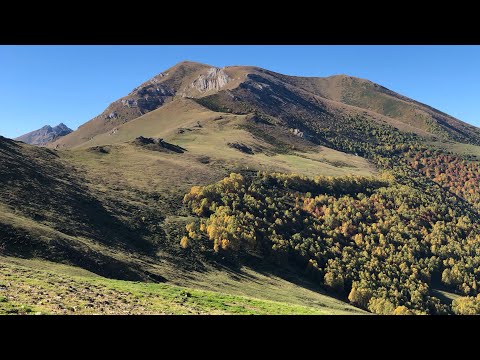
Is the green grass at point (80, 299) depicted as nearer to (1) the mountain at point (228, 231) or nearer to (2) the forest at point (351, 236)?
(1) the mountain at point (228, 231)

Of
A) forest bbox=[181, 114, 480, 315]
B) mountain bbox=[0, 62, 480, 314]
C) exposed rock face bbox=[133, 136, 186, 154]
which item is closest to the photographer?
mountain bbox=[0, 62, 480, 314]

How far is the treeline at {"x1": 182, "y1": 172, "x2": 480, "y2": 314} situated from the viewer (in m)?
105

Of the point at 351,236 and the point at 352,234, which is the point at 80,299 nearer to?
the point at 351,236

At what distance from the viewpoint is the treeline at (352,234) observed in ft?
345

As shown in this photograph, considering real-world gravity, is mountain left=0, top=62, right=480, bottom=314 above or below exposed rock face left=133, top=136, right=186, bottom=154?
below

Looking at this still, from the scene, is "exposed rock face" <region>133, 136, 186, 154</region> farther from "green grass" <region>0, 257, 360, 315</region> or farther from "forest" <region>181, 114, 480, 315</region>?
"green grass" <region>0, 257, 360, 315</region>

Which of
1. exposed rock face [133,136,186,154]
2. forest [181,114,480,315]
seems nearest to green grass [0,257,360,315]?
forest [181,114,480,315]

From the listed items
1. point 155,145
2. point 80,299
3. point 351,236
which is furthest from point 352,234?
point 80,299

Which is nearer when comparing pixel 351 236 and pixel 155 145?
pixel 351 236

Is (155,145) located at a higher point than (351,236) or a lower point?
higher

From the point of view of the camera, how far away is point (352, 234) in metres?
140
